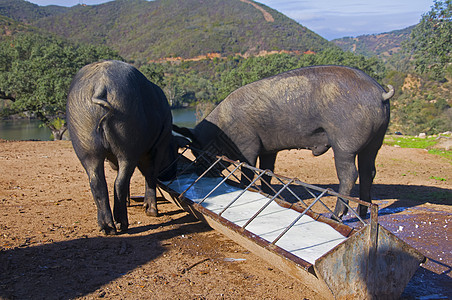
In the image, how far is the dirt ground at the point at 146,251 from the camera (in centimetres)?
373

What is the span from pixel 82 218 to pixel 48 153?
24.3ft

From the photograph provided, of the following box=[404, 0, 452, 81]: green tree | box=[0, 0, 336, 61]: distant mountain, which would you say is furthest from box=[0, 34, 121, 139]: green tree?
box=[0, 0, 336, 61]: distant mountain

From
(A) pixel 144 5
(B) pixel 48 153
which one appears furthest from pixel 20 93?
(A) pixel 144 5

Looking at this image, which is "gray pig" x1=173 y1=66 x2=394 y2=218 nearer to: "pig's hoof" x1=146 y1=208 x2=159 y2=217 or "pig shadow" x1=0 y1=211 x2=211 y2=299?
"pig's hoof" x1=146 y1=208 x2=159 y2=217

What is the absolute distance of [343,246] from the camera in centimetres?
323

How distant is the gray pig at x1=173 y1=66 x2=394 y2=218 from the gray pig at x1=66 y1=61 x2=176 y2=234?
1.79 metres

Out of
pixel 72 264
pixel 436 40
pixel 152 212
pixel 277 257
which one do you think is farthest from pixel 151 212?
pixel 436 40

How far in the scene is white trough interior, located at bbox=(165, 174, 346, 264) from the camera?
155 inches

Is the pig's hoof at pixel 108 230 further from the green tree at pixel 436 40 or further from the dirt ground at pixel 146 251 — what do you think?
the green tree at pixel 436 40

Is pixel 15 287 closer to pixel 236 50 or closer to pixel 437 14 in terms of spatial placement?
pixel 437 14

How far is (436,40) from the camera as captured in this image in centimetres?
2162

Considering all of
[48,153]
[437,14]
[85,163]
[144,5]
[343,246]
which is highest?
[144,5]

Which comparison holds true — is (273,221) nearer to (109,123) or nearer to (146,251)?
(146,251)

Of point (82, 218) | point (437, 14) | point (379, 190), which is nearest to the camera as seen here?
point (82, 218)
